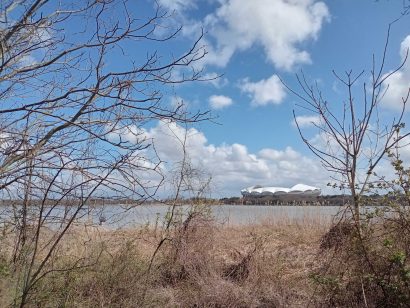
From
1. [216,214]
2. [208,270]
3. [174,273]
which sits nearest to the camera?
[208,270]

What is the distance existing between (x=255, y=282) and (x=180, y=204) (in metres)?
2.16

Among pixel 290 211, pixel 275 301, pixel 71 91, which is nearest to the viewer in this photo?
pixel 71 91

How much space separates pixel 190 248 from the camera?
851cm

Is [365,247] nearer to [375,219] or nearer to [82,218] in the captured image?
[375,219]

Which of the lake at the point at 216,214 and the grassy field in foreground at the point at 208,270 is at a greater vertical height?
the lake at the point at 216,214

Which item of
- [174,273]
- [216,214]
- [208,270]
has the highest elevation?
[216,214]

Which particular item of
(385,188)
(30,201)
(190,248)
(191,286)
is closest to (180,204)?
(190,248)

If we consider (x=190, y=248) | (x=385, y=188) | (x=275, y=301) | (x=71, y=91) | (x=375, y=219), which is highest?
(x=71, y=91)

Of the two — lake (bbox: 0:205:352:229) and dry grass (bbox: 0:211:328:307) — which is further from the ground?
lake (bbox: 0:205:352:229)

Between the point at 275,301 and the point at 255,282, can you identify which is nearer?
the point at 275,301

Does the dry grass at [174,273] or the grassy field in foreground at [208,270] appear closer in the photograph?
the grassy field in foreground at [208,270]

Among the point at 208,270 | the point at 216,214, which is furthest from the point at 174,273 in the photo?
the point at 216,214

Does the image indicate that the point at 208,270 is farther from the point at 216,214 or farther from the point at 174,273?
the point at 216,214

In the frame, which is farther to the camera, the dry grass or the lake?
the dry grass
